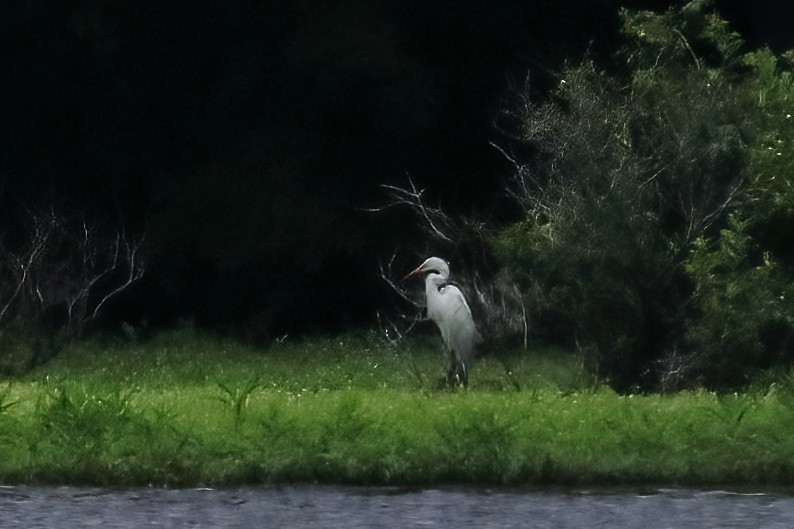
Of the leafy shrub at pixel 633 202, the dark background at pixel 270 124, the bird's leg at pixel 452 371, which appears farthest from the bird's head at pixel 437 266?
the dark background at pixel 270 124

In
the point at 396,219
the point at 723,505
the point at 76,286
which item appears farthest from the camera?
the point at 396,219

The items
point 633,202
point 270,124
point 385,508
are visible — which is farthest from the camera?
point 270,124

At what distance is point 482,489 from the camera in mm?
10258

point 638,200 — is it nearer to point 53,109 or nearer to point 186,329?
point 186,329

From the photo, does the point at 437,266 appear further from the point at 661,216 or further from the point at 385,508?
the point at 385,508

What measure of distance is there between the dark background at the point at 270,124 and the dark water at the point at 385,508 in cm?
955

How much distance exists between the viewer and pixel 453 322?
14.0 m

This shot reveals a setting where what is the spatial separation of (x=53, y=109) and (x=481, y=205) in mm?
4940

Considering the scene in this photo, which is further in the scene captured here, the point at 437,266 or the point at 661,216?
the point at 437,266

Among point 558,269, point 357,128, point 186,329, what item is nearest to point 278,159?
point 357,128

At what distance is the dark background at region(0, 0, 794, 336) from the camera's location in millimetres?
19875

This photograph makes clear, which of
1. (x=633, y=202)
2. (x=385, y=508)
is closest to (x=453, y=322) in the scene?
(x=633, y=202)

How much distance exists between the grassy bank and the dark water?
0.18 meters

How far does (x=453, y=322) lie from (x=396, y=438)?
3.38m
